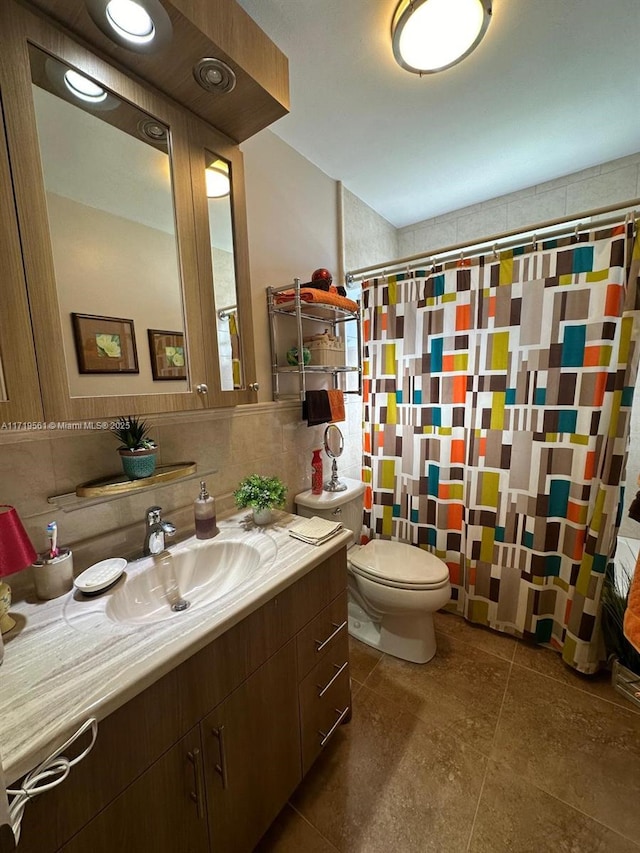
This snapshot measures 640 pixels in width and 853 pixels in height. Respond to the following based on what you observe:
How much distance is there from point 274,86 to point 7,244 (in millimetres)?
868

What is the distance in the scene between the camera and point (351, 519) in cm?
174

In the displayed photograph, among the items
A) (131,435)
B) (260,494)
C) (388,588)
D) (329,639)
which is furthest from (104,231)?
(388,588)

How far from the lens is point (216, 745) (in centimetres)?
75

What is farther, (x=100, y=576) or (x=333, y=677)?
(x=333, y=677)

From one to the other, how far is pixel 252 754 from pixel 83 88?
1737mm

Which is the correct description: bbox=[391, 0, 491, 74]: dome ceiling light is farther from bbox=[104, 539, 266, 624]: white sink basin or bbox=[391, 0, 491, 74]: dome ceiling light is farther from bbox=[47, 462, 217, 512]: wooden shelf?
bbox=[104, 539, 266, 624]: white sink basin

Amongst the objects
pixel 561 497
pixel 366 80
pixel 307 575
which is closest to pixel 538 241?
pixel 366 80

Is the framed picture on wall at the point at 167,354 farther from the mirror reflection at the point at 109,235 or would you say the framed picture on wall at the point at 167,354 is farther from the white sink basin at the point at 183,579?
the white sink basin at the point at 183,579

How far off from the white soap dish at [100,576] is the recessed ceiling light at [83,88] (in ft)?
3.95

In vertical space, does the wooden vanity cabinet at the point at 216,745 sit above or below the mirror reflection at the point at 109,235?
below

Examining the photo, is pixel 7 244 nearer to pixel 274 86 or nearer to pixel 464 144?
pixel 274 86

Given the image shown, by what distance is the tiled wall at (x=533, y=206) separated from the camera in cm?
182

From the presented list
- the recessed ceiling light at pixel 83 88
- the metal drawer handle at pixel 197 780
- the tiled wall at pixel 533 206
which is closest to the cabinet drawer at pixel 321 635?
the metal drawer handle at pixel 197 780

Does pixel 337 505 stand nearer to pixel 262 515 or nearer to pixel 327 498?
pixel 327 498
